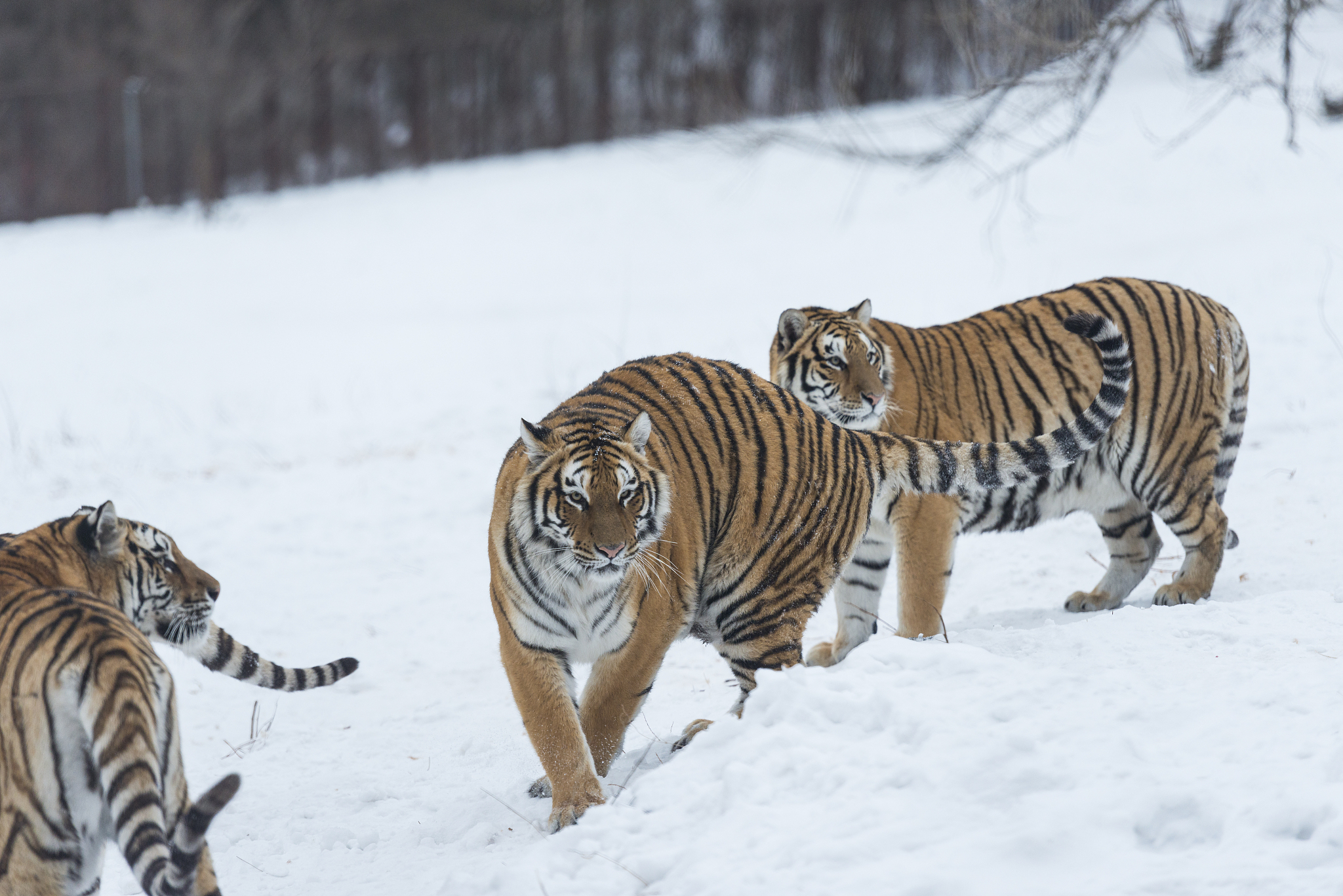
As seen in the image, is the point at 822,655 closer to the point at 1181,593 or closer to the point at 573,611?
the point at 1181,593

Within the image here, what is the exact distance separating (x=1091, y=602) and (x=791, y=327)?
1770 mm

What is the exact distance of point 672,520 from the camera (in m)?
3.71

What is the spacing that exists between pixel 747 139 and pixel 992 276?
435cm

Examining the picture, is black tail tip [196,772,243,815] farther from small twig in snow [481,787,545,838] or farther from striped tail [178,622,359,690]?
striped tail [178,622,359,690]

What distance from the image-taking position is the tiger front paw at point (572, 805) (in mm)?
3479

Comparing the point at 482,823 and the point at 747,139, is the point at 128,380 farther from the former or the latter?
the point at 482,823

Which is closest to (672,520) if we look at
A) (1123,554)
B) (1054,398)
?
(1054,398)

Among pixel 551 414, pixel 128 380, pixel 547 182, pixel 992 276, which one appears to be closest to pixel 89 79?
pixel 547 182

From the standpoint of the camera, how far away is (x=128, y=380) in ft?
40.3

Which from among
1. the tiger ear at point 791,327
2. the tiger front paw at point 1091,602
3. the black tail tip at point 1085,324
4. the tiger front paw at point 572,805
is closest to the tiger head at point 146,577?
the tiger front paw at point 572,805

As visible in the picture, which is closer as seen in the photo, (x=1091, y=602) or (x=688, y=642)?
(x=1091, y=602)

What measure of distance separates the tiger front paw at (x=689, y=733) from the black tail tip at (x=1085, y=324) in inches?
66.5

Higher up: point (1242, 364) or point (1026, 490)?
point (1242, 364)

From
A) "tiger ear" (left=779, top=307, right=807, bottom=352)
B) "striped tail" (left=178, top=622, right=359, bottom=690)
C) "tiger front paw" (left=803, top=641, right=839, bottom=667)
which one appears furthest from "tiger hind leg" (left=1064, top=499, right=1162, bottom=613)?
"striped tail" (left=178, top=622, right=359, bottom=690)
